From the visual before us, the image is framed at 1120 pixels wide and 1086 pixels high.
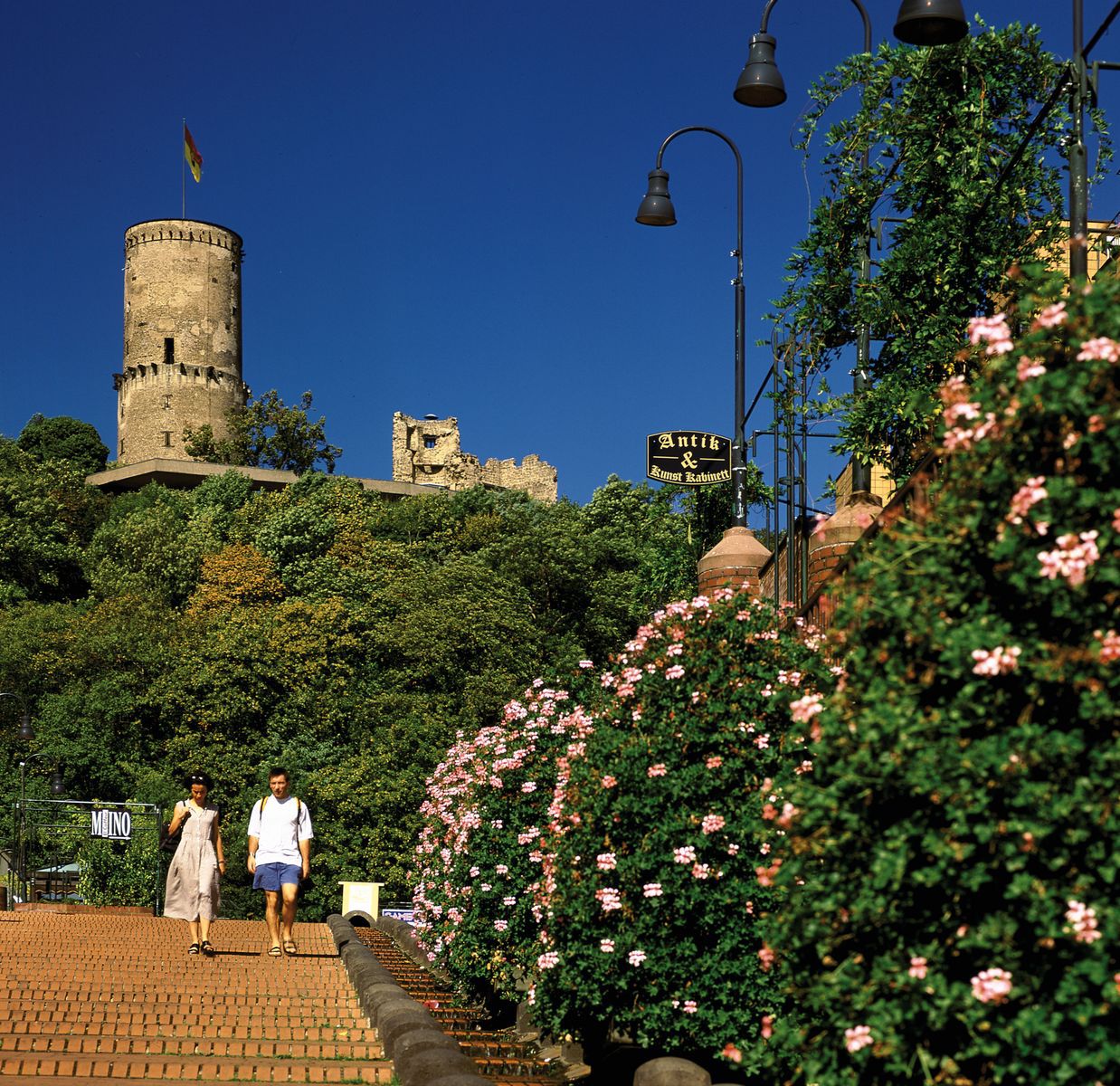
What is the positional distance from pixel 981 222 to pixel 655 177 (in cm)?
594

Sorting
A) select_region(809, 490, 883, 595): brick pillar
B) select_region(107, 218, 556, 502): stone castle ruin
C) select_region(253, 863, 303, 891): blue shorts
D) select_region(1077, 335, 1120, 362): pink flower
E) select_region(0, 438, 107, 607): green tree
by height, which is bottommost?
select_region(253, 863, 303, 891): blue shorts

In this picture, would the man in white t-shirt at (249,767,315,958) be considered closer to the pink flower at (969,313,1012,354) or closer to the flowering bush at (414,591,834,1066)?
the flowering bush at (414,591,834,1066)

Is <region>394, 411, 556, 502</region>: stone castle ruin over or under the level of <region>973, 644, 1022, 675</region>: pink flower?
over

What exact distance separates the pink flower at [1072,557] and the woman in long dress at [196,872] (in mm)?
11062

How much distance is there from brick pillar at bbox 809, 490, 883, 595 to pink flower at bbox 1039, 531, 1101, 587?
608cm

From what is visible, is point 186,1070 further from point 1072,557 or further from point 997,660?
point 1072,557

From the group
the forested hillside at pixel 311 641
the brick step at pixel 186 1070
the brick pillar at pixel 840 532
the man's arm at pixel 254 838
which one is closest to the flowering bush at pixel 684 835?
the brick step at pixel 186 1070

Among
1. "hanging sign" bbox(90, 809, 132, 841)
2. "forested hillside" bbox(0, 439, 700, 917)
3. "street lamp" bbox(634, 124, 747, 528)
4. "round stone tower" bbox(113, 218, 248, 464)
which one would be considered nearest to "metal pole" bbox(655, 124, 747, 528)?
"street lamp" bbox(634, 124, 747, 528)

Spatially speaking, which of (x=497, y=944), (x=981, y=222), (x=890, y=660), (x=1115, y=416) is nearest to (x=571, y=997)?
(x=497, y=944)

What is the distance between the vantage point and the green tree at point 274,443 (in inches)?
3511

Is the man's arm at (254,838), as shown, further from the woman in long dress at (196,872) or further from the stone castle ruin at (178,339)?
the stone castle ruin at (178,339)

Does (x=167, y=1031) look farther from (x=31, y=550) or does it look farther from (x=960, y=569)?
(x=31, y=550)

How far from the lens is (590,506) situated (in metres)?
70.9

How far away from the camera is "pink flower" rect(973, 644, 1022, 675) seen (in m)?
4.29
